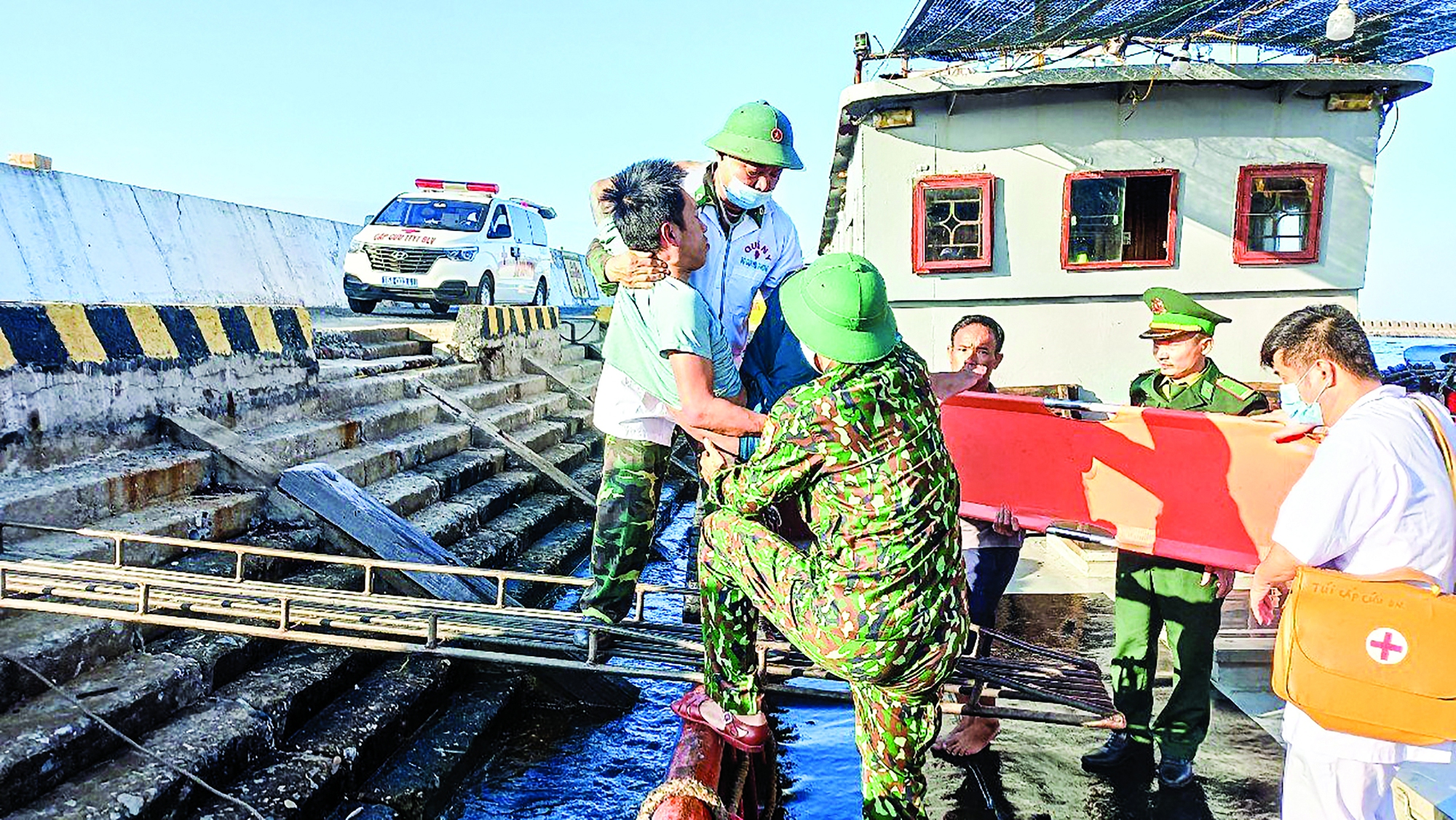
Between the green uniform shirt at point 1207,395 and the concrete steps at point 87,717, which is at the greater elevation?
the green uniform shirt at point 1207,395

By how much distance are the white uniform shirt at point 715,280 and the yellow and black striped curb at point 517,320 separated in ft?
21.3

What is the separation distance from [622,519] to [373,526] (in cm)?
167

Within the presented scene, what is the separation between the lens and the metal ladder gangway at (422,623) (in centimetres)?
323

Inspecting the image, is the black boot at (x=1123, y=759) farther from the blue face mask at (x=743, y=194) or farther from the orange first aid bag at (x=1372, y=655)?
the blue face mask at (x=743, y=194)

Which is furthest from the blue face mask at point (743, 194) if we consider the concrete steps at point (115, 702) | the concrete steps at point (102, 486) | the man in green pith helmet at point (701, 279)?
the concrete steps at point (102, 486)

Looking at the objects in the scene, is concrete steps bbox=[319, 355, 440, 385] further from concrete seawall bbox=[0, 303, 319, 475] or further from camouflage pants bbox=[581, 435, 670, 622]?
camouflage pants bbox=[581, 435, 670, 622]

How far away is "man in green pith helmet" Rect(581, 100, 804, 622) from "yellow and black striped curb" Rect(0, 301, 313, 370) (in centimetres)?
262

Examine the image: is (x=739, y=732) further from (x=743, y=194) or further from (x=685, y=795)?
(x=743, y=194)

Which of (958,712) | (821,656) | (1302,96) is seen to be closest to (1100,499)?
(958,712)

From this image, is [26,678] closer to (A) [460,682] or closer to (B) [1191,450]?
(A) [460,682]

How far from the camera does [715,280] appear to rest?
3.41m

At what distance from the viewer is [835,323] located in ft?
7.54

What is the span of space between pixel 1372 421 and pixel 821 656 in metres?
1.60

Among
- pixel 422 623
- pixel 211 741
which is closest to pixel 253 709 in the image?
pixel 211 741
